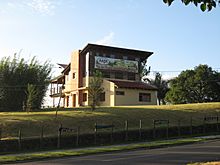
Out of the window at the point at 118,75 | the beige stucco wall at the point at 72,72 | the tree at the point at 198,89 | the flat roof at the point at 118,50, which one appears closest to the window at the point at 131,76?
the window at the point at 118,75

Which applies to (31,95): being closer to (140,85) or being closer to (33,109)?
(33,109)

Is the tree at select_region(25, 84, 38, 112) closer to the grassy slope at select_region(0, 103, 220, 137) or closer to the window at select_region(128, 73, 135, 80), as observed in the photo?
the grassy slope at select_region(0, 103, 220, 137)

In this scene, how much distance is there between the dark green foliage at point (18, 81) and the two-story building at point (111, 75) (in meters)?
6.88

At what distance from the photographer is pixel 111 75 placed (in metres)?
63.9

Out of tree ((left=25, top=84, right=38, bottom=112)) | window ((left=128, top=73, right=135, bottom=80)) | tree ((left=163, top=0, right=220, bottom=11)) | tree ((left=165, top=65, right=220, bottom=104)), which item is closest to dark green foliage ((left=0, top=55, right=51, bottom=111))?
tree ((left=25, top=84, right=38, bottom=112))

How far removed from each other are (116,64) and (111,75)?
1815 millimetres

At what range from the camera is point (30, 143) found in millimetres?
29547

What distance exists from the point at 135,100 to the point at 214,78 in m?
19.4

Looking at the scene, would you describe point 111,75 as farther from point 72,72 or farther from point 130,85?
point 72,72

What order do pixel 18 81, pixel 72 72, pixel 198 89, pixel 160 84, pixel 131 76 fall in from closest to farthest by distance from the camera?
pixel 18 81 < pixel 131 76 < pixel 72 72 < pixel 198 89 < pixel 160 84

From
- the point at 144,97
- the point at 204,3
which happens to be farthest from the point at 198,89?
the point at 204,3

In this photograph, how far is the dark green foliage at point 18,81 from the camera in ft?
167

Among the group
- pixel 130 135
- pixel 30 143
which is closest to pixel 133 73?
pixel 130 135

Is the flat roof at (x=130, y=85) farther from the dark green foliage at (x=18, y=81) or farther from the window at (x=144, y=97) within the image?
the dark green foliage at (x=18, y=81)
